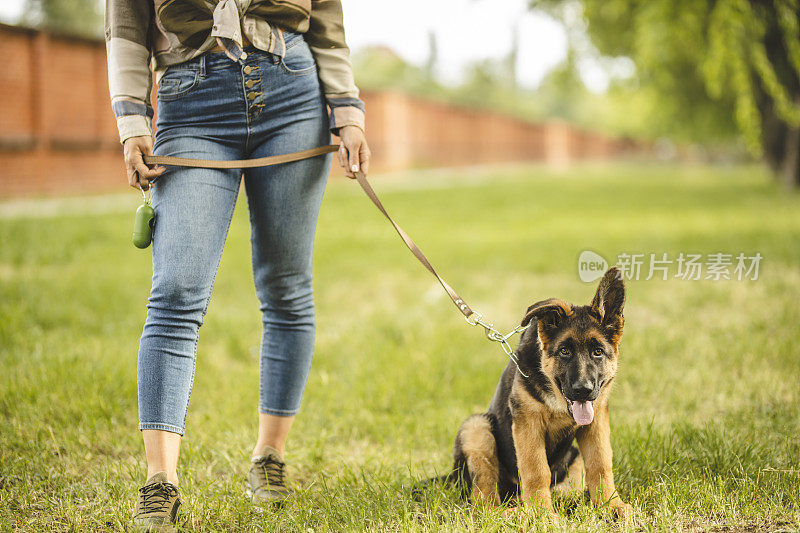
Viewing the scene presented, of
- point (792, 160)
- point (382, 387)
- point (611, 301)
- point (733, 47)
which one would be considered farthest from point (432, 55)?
point (611, 301)

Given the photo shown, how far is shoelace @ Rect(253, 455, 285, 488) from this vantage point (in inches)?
107

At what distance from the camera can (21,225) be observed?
8.73 metres

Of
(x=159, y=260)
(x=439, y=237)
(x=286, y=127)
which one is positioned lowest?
(x=439, y=237)

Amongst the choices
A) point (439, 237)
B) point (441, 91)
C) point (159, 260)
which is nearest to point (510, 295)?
point (439, 237)

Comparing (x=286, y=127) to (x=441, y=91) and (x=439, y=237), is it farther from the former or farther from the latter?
(x=441, y=91)

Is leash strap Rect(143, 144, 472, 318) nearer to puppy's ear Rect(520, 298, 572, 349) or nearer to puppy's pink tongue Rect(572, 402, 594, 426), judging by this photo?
puppy's ear Rect(520, 298, 572, 349)

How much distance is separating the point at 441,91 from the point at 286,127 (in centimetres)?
5033

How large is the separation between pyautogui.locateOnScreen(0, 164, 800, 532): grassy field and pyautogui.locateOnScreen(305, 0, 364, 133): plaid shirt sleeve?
4.64 ft

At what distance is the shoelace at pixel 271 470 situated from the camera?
2.72 metres

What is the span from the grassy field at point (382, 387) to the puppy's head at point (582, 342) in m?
0.43

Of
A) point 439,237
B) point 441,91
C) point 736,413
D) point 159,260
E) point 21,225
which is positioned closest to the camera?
point 159,260

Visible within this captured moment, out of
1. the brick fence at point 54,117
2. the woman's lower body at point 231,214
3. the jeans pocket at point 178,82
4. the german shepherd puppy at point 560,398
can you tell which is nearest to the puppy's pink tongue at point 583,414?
the german shepherd puppy at point 560,398

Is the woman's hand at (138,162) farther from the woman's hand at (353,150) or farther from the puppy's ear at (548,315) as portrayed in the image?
the puppy's ear at (548,315)

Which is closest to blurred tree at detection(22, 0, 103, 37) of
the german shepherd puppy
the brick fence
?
the brick fence
